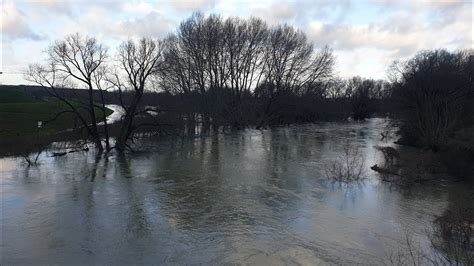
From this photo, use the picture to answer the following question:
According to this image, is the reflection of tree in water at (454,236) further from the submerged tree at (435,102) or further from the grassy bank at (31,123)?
the grassy bank at (31,123)

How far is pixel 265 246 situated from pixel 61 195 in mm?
10087

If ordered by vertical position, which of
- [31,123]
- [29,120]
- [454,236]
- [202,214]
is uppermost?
[29,120]

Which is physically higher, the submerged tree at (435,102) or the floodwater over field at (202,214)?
the submerged tree at (435,102)

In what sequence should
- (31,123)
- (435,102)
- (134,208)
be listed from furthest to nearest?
(31,123)
(435,102)
(134,208)

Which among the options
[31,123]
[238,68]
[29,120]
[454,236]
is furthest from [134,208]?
[238,68]

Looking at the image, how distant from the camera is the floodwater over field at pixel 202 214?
39.3 feet

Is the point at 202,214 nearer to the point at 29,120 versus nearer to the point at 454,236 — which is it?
the point at 454,236

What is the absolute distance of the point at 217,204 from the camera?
17.1 metres

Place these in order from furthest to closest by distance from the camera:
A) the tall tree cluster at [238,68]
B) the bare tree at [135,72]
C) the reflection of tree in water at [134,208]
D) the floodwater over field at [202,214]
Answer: the tall tree cluster at [238,68], the bare tree at [135,72], the reflection of tree in water at [134,208], the floodwater over field at [202,214]

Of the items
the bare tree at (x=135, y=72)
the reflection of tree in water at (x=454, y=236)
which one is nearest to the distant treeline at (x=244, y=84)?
the bare tree at (x=135, y=72)

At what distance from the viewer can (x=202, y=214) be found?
616 inches

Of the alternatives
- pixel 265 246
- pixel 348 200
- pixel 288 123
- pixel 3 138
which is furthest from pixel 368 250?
pixel 288 123

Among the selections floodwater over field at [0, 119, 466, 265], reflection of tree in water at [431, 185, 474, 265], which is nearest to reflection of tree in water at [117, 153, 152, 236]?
floodwater over field at [0, 119, 466, 265]

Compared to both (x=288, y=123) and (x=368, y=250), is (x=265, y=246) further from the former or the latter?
(x=288, y=123)
